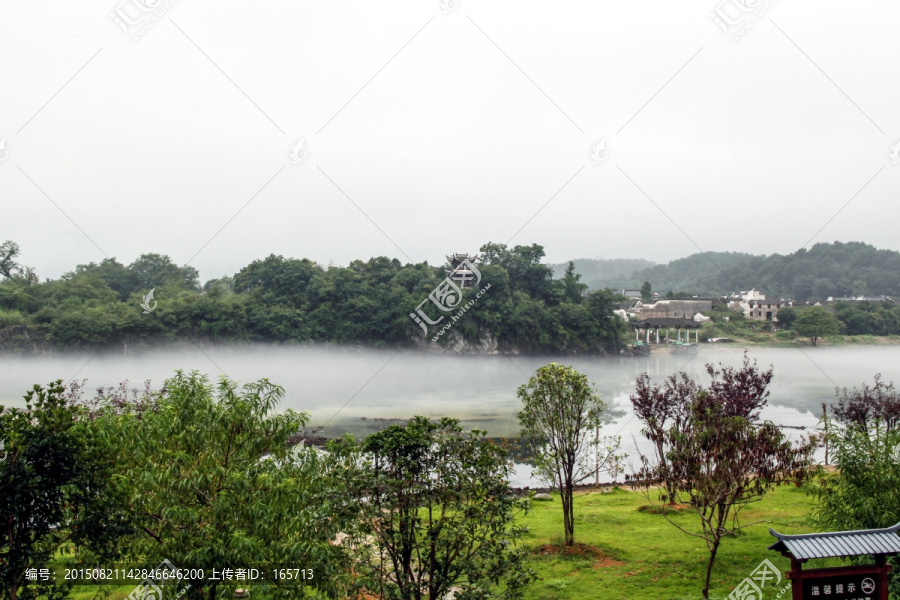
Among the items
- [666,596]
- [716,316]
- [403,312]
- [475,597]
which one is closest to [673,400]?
[666,596]

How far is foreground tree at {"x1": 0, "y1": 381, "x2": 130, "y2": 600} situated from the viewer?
6.46 m

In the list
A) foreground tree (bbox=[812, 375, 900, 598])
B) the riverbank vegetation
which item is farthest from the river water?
the riverbank vegetation

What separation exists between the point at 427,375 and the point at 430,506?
125 ft

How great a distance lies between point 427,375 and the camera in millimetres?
44688

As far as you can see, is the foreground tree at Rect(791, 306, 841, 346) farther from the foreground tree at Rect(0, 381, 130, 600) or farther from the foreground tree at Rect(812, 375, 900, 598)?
the foreground tree at Rect(0, 381, 130, 600)

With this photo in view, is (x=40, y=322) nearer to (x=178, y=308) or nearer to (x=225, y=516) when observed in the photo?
(x=178, y=308)

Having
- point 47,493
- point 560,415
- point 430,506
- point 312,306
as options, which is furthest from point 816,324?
point 47,493

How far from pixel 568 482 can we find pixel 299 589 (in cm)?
636

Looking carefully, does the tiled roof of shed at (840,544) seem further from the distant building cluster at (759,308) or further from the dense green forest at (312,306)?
the distant building cluster at (759,308)

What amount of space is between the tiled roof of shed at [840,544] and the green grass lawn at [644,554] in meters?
2.91

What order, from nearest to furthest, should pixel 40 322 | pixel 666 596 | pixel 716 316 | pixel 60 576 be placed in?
pixel 666 596
pixel 60 576
pixel 40 322
pixel 716 316

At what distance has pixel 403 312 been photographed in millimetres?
51750

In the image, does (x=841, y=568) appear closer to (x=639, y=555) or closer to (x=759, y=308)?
(x=639, y=555)

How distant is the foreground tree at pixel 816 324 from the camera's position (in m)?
55.7
